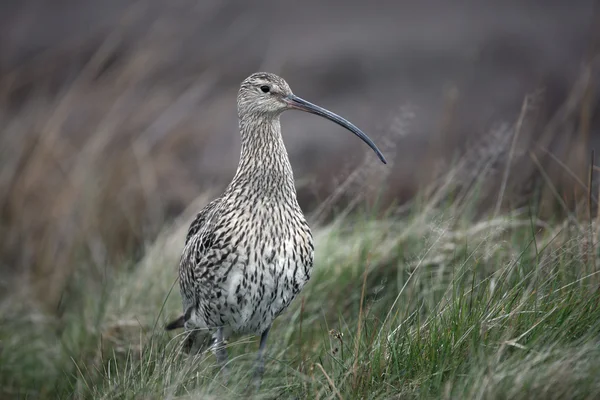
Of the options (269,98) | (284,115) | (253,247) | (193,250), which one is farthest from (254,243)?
(284,115)

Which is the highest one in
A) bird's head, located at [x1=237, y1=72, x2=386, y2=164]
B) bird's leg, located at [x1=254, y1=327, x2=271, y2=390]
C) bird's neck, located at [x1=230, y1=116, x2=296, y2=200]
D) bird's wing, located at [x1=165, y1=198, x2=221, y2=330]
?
bird's head, located at [x1=237, y1=72, x2=386, y2=164]

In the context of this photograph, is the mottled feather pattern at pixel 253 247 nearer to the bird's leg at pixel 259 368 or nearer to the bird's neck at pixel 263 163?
the bird's neck at pixel 263 163

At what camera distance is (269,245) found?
14.4 feet

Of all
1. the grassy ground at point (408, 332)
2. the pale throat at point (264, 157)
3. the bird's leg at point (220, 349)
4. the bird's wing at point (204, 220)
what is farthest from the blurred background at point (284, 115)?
the bird's leg at point (220, 349)

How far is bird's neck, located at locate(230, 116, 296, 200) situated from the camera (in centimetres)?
455

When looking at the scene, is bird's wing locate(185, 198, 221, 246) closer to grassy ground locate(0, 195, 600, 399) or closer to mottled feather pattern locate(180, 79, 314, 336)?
mottled feather pattern locate(180, 79, 314, 336)

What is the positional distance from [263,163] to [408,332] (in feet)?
4.09

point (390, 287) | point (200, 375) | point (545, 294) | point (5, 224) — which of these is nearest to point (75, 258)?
point (5, 224)

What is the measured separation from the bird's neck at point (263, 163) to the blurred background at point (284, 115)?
0.66m

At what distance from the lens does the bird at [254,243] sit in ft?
14.3

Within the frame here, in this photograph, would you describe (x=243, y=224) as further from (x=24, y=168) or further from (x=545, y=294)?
(x=24, y=168)

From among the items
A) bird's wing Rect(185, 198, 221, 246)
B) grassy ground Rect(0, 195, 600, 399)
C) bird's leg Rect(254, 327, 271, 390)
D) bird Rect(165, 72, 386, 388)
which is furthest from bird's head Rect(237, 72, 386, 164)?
bird's leg Rect(254, 327, 271, 390)

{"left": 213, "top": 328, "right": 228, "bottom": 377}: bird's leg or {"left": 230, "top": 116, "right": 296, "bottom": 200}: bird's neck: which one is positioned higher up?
{"left": 230, "top": 116, "right": 296, "bottom": 200}: bird's neck

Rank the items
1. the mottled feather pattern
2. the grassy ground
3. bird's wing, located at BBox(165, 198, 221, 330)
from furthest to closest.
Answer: bird's wing, located at BBox(165, 198, 221, 330) → the mottled feather pattern → the grassy ground
